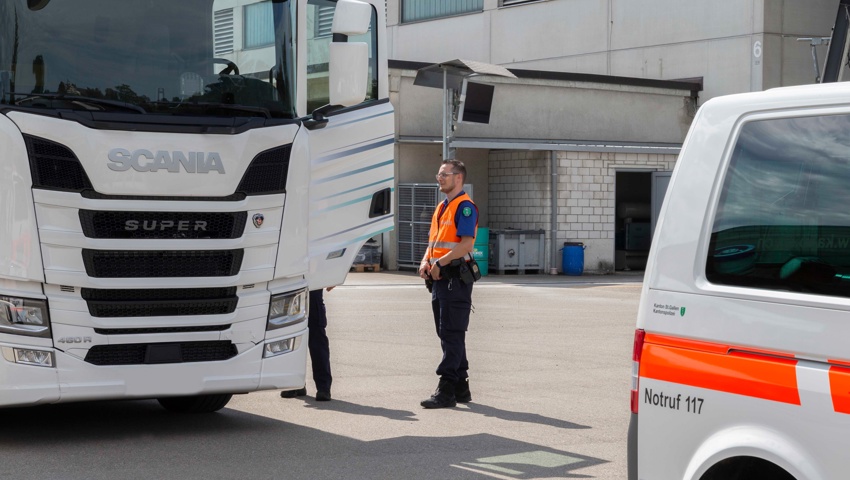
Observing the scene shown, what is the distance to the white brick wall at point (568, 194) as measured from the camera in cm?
2909

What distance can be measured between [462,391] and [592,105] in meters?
22.9

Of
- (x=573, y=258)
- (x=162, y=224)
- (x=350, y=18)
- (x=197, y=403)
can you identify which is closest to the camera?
(x=162, y=224)

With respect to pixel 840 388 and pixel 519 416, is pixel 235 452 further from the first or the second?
pixel 840 388

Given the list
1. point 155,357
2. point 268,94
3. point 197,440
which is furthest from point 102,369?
A: point 268,94

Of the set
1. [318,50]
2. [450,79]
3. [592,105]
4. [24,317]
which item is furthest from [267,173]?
[592,105]

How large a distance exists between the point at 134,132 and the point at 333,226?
182 centimetres

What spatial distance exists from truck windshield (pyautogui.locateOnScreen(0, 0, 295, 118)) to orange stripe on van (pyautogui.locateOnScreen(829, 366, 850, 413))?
5247mm

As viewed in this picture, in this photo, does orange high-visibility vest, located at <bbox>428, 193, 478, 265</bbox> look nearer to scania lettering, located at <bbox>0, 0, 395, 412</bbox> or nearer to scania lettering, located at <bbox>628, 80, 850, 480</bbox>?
scania lettering, located at <bbox>0, 0, 395, 412</bbox>

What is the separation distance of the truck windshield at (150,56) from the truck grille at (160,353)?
1.55 metres

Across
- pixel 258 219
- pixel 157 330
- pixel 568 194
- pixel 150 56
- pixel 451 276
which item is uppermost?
pixel 150 56

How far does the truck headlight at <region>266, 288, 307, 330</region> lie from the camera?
8500mm

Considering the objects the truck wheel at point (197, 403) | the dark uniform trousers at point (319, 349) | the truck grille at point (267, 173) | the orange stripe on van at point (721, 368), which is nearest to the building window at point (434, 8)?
the dark uniform trousers at point (319, 349)

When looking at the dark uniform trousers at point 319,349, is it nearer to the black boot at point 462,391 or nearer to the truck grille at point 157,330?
the black boot at point 462,391

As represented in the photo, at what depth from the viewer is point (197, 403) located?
9531mm
